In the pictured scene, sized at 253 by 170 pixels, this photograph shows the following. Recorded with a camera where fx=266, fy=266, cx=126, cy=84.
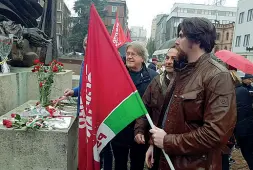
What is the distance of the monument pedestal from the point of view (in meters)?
2.47

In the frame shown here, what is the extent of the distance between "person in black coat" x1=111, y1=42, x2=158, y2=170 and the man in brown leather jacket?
1.18 metres

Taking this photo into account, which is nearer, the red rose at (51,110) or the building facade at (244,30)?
the red rose at (51,110)

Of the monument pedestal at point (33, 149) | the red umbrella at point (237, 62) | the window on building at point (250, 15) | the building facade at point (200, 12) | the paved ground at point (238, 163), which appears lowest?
the paved ground at point (238, 163)

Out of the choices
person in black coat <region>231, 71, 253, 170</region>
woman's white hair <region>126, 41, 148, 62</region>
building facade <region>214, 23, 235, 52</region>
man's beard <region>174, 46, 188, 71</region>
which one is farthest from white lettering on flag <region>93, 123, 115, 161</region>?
building facade <region>214, 23, 235, 52</region>

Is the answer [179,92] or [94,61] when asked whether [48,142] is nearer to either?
[94,61]

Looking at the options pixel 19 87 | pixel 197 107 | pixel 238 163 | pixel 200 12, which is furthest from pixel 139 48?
pixel 200 12

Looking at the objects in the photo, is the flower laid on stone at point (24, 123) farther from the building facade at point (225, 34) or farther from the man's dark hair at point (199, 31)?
the building facade at point (225, 34)

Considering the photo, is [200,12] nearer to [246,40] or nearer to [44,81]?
[246,40]

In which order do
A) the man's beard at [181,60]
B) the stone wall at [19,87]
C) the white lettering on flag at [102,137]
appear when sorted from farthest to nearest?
the stone wall at [19,87] → the white lettering on flag at [102,137] → the man's beard at [181,60]

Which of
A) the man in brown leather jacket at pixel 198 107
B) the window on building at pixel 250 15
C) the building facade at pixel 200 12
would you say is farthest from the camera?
the building facade at pixel 200 12

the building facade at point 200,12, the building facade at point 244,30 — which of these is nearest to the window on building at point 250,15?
the building facade at point 244,30

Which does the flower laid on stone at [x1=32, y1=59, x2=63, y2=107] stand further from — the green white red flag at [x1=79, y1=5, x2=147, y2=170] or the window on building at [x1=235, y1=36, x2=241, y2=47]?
the window on building at [x1=235, y1=36, x2=241, y2=47]

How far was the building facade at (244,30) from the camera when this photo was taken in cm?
2948

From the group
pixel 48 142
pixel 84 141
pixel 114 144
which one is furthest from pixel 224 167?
pixel 48 142
